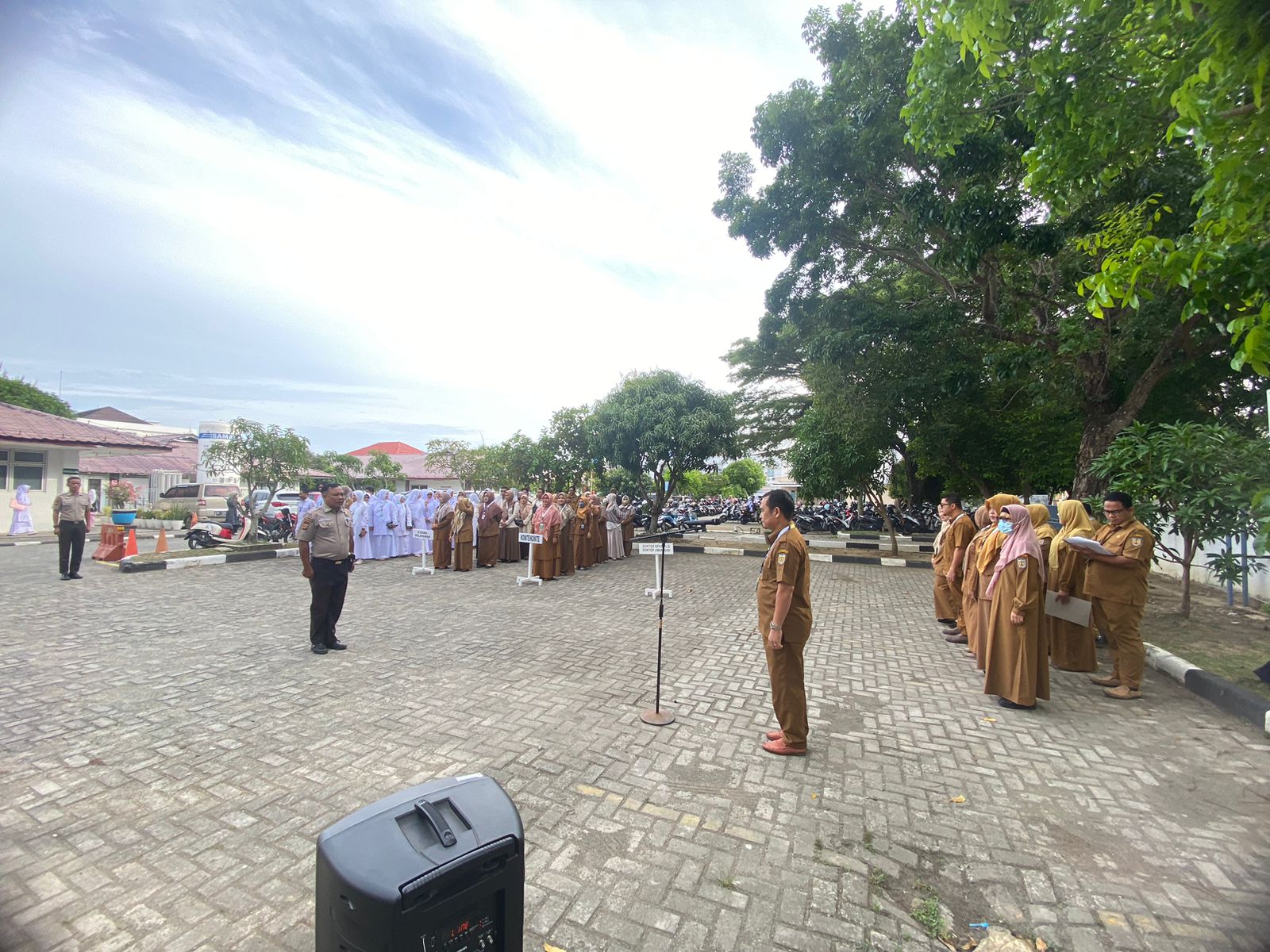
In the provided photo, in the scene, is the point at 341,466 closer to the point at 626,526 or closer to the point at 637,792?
the point at 626,526

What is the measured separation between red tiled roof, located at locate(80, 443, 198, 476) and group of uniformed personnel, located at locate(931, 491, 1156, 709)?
1239 inches

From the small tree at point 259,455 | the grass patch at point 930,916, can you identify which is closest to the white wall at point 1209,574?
the grass patch at point 930,916

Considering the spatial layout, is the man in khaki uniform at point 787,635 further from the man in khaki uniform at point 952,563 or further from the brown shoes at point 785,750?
the man in khaki uniform at point 952,563

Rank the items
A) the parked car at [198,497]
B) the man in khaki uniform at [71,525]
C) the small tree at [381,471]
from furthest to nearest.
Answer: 1. the small tree at [381,471]
2. the parked car at [198,497]
3. the man in khaki uniform at [71,525]

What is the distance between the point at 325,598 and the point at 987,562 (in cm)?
663

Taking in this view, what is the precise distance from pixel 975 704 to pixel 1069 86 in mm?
4998

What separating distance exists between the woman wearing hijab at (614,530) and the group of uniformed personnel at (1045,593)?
10312 mm

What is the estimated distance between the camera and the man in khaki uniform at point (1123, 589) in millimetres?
5133

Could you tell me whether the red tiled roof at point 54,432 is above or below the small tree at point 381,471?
above

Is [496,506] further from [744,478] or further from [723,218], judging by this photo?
[744,478]

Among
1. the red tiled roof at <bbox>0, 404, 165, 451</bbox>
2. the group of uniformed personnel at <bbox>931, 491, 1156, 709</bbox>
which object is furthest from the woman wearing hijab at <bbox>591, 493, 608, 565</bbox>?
the red tiled roof at <bbox>0, 404, 165, 451</bbox>

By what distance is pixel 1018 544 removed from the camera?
16.0 ft

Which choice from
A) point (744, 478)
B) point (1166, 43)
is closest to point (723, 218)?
point (1166, 43)

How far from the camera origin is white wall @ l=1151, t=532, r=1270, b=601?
353 inches
